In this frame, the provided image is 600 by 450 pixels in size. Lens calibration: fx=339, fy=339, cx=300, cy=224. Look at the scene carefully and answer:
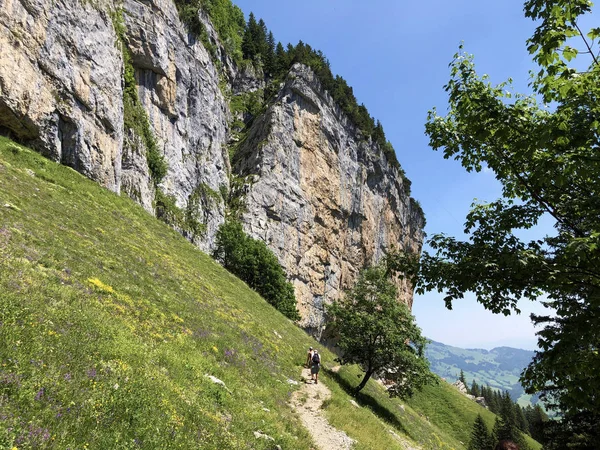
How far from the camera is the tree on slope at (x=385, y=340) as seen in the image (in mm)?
26797

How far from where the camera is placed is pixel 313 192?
82688mm

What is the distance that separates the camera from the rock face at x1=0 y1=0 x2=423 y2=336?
30.2 m

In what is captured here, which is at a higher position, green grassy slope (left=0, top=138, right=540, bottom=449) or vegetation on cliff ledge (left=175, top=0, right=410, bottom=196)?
vegetation on cliff ledge (left=175, top=0, right=410, bottom=196)

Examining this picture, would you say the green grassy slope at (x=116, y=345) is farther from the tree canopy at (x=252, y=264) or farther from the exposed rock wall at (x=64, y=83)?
the tree canopy at (x=252, y=264)

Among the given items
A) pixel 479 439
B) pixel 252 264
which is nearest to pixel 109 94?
pixel 252 264

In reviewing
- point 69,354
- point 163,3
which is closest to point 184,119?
point 163,3

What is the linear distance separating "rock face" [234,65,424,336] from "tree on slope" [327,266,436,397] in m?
41.6

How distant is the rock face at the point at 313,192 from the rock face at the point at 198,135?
33cm

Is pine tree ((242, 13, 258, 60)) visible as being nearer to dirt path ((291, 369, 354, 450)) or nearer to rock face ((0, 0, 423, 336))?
rock face ((0, 0, 423, 336))

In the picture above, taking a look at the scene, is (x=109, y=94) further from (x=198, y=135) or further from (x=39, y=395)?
(x=39, y=395)

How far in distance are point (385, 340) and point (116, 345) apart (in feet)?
71.8

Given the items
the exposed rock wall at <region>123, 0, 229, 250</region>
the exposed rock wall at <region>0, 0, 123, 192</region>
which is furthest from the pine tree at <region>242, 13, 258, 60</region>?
the exposed rock wall at <region>0, 0, 123, 192</region>

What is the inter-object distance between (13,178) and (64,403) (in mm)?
20481

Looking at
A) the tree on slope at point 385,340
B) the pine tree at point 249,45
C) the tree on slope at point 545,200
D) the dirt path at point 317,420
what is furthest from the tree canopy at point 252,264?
the pine tree at point 249,45
